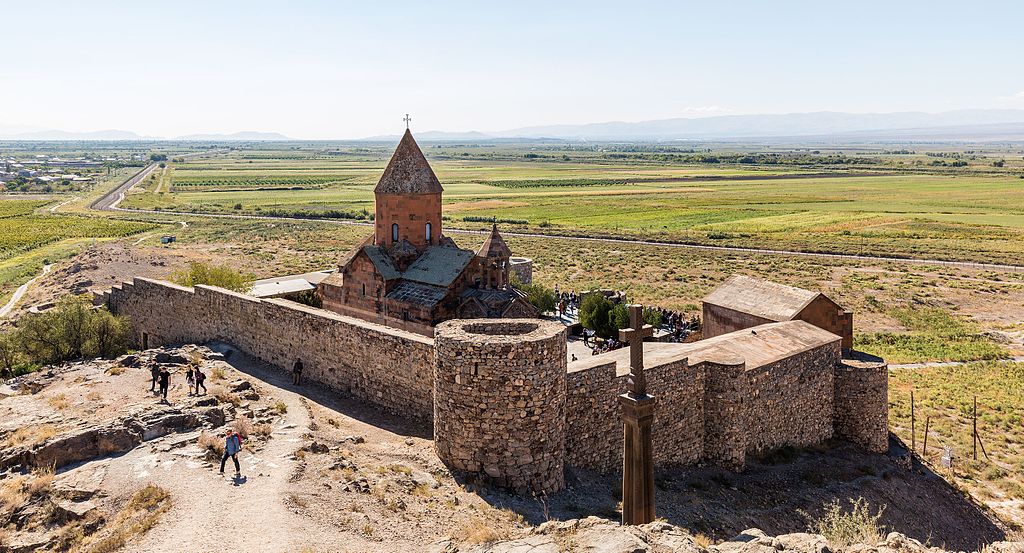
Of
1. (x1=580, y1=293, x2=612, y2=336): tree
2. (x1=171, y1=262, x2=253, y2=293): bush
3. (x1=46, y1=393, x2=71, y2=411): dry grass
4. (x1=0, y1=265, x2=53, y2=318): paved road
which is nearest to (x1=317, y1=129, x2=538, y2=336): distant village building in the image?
(x1=171, y1=262, x2=253, y2=293): bush

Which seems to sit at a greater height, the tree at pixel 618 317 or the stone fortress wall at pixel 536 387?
the stone fortress wall at pixel 536 387

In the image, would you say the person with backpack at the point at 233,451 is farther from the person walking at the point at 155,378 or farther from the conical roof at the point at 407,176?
the conical roof at the point at 407,176

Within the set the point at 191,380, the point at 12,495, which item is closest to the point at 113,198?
the point at 191,380

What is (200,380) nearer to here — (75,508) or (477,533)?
(75,508)

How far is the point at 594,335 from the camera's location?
25.2 meters

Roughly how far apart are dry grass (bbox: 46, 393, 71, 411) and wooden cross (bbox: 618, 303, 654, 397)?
1117cm

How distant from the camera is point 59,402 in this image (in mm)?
14078

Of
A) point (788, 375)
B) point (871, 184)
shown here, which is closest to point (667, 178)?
point (871, 184)

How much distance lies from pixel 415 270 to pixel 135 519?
13.8 m

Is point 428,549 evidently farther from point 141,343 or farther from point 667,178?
point 667,178

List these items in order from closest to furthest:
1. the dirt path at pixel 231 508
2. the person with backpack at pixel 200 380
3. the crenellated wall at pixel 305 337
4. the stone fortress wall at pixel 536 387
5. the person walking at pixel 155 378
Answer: the dirt path at pixel 231 508 < the stone fortress wall at pixel 536 387 < the crenellated wall at pixel 305 337 < the person with backpack at pixel 200 380 < the person walking at pixel 155 378

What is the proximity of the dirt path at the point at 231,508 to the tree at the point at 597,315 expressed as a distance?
14.8 metres

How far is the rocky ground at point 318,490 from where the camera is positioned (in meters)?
8.42

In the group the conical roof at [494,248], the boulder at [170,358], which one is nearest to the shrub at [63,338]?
the boulder at [170,358]
